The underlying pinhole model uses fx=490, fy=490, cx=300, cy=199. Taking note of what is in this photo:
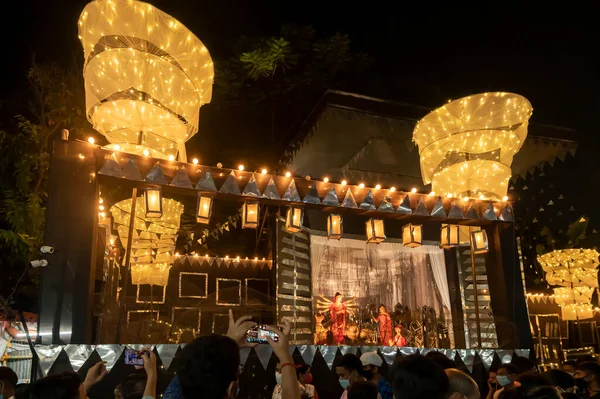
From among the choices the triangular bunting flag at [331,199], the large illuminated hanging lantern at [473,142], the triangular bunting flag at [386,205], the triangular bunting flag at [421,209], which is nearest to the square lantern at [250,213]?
the triangular bunting flag at [331,199]

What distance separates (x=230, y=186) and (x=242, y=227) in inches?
50.4

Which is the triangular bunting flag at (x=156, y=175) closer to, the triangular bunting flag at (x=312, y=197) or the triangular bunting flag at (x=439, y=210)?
the triangular bunting flag at (x=312, y=197)

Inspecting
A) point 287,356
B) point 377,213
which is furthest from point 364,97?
point 287,356

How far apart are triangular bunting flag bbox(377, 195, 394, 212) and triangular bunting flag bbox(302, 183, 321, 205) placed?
129cm

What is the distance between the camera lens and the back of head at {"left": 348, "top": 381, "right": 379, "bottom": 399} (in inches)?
136

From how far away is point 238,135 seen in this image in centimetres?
1777

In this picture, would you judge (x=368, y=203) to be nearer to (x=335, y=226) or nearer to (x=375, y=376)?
(x=335, y=226)

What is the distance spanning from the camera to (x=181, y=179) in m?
A: 8.21

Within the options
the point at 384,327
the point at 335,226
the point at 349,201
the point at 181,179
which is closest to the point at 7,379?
the point at 181,179

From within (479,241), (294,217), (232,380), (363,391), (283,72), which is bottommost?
(363,391)

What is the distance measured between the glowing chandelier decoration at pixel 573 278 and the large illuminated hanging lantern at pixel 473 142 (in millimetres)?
6923

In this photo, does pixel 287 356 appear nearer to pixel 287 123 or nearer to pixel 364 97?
pixel 364 97

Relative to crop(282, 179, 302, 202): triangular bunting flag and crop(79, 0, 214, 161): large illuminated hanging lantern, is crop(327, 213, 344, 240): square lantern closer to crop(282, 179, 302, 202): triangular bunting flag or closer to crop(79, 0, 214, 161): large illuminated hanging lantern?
crop(282, 179, 302, 202): triangular bunting flag

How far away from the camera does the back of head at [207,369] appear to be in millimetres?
2189
